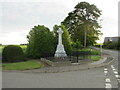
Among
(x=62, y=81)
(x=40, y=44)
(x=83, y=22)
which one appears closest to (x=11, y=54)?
(x=40, y=44)

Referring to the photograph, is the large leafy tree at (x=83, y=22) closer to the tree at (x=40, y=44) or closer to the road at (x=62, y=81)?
the tree at (x=40, y=44)

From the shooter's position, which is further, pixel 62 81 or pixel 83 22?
pixel 83 22

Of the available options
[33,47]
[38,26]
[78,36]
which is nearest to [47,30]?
[38,26]

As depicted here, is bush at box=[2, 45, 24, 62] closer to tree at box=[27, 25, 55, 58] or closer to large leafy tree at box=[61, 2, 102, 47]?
tree at box=[27, 25, 55, 58]

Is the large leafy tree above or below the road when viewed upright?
above

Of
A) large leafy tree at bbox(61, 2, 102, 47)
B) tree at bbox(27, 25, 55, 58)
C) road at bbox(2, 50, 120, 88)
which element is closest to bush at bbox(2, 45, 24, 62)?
tree at bbox(27, 25, 55, 58)

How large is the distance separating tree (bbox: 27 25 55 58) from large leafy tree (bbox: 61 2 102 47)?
20951 mm

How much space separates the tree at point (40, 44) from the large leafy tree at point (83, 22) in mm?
20951

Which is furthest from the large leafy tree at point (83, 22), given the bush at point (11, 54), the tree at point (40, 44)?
the bush at point (11, 54)

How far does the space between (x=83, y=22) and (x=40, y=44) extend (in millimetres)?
24359

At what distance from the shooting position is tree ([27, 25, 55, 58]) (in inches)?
854

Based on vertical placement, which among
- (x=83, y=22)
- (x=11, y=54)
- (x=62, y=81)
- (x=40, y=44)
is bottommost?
(x=62, y=81)

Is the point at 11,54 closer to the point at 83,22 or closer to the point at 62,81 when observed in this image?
the point at 62,81

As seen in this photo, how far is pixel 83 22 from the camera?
4356 centimetres
